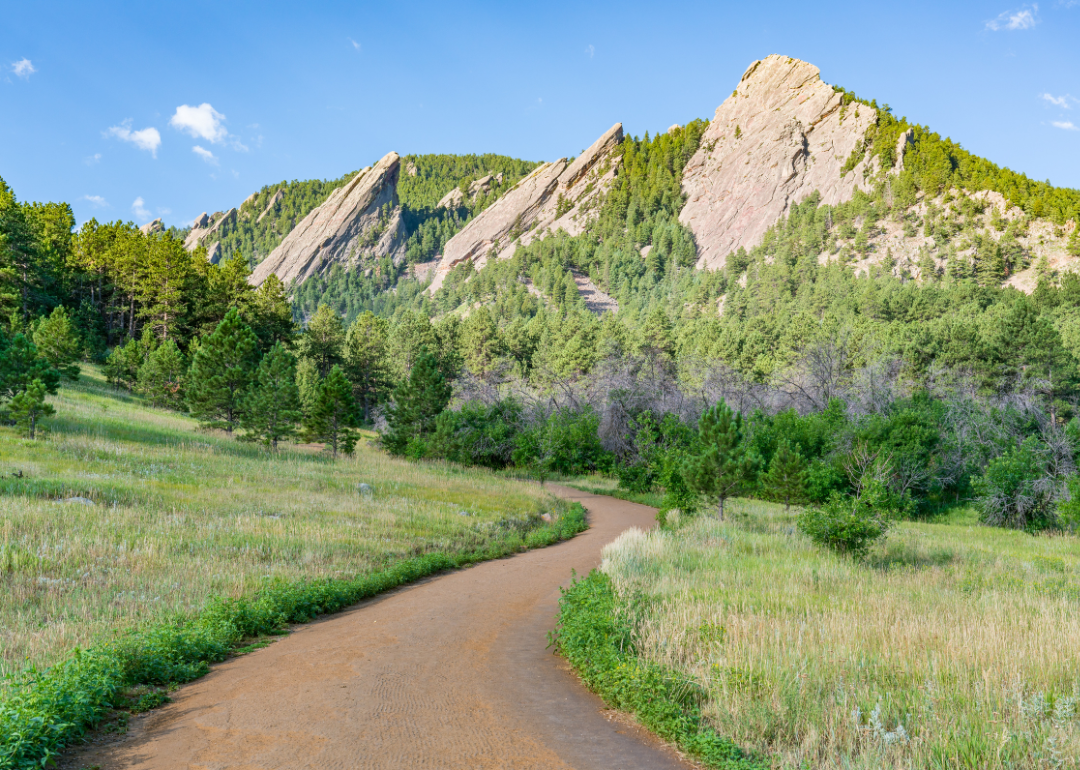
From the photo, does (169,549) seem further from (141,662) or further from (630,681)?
(630,681)

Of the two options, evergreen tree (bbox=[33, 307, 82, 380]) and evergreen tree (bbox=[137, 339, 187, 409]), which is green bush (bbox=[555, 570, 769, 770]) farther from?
evergreen tree (bbox=[33, 307, 82, 380])

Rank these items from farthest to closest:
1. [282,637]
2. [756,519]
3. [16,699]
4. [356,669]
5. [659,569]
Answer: [756,519] → [659,569] → [282,637] → [356,669] → [16,699]

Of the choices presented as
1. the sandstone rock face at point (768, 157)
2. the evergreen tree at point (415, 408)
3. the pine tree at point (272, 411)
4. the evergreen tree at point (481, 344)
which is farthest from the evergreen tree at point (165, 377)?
the sandstone rock face at point (768, 157)

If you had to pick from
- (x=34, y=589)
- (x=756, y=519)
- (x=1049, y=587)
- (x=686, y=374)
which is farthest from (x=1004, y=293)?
(x=34, y=589)

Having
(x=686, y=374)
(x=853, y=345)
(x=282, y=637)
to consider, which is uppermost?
(x=853, y=345)

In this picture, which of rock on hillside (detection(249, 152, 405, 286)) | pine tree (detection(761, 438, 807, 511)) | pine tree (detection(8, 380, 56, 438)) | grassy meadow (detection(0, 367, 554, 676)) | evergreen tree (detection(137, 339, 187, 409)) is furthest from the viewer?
rock on hillside (detection(249, 152, 405, 286))

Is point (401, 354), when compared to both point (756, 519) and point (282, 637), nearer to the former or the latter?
point (756, 519)

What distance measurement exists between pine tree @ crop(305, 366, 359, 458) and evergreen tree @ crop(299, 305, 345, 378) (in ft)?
116

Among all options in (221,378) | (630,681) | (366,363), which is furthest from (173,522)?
(366,363)

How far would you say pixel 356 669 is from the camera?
23.9 feet

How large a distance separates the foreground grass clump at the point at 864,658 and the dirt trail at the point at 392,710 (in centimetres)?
117

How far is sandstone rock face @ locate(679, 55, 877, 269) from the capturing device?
11262 cm

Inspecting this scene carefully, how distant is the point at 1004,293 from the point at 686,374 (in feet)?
116

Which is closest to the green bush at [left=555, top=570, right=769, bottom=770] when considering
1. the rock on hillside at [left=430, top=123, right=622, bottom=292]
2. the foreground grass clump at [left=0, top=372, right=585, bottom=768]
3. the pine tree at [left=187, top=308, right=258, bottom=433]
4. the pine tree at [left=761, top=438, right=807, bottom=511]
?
the foreground grass clump at [left=0, top=372, right=585, bottom=768]
